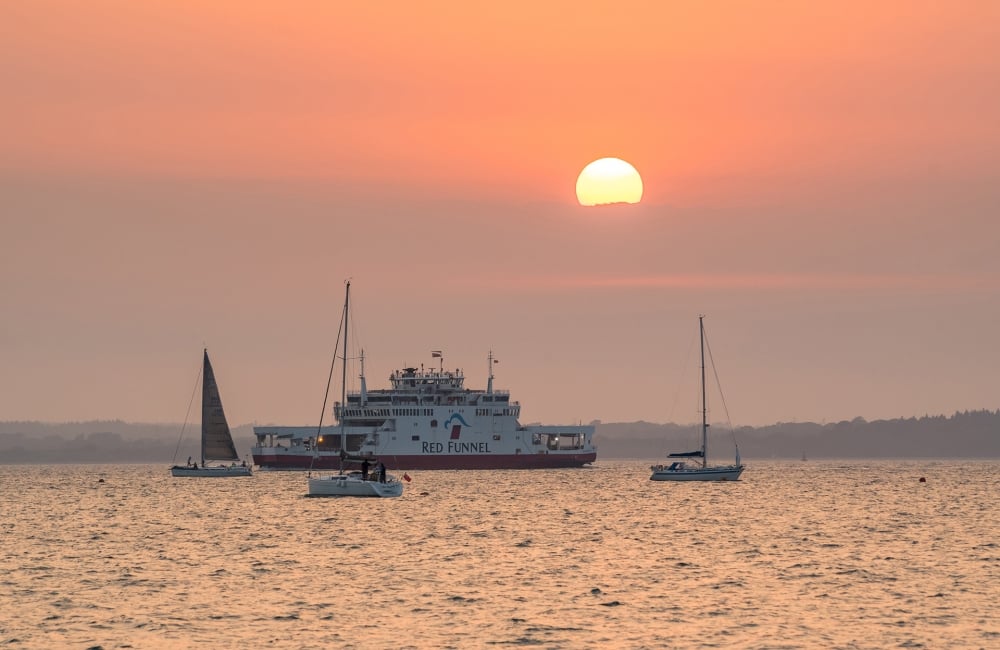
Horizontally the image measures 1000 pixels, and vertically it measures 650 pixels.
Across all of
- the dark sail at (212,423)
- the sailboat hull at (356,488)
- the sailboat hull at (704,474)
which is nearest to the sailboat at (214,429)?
the dark sail at (212,423)

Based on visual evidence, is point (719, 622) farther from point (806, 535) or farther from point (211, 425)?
point (211, 425)

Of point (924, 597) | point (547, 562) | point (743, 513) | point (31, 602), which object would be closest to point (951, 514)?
point (743, 513)

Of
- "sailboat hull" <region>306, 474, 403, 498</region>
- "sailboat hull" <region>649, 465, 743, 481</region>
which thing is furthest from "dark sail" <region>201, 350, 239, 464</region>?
"sailboat hull" <region>306, 474, 403, 498</region>

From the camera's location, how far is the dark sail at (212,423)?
176625mm

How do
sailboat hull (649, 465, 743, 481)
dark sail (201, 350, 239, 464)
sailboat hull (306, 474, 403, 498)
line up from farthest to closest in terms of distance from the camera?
1. dark sail (201, 350, 239, 464)
2. sailboat hull (649, 465, 743, 481)
3. sailboat hull (306, 474, 403, 498)

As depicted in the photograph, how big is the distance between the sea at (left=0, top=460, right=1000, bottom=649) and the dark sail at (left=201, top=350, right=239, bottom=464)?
71282 millimetres

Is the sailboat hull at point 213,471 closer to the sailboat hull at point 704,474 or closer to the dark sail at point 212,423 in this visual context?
the dark sail at point 212,423

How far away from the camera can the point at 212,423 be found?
177000mm

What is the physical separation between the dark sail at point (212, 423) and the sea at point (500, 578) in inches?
2806

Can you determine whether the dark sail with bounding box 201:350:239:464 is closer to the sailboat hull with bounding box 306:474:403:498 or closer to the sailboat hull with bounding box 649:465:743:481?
the sailboat hull with bounding box 649:465:743:481

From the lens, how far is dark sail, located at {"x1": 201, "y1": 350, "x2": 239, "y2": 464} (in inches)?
6954

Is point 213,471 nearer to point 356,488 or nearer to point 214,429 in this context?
point 214,429

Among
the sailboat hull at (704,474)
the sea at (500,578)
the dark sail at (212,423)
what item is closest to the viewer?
the sea at (500,578)

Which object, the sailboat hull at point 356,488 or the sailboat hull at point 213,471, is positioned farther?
the sailboat hull at point 213,471
